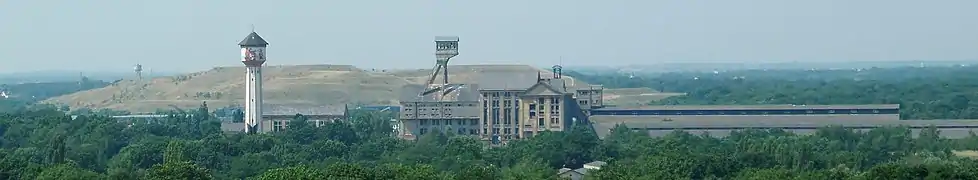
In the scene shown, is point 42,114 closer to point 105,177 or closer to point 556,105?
point 556,105

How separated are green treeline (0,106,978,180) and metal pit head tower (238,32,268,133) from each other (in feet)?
7.91

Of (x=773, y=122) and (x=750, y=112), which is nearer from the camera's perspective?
(x=773, y=122)

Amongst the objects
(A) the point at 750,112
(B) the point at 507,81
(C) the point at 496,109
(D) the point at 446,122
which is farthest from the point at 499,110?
(A) the point at 750,112

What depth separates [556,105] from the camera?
108062mm

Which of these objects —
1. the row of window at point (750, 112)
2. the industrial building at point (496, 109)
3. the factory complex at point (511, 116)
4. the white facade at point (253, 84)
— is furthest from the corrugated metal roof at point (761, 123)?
the white facade at point (253, 84)

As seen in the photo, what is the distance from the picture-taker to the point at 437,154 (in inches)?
3378

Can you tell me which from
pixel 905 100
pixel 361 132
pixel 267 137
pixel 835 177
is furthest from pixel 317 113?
pixel 835 177

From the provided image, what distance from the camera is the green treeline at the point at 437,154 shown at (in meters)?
62.6

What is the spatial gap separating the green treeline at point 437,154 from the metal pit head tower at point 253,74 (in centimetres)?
241

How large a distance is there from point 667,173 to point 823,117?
57171 millimetres

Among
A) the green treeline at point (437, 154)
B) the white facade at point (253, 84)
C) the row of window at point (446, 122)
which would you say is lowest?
the green treeline at point (437, 154)

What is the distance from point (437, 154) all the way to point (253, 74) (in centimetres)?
2498

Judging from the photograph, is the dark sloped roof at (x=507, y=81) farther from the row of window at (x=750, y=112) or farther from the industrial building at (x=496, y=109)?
the row of window at (x=750, y=112)

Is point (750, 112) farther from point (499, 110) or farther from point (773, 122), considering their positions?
point (499, 110)
